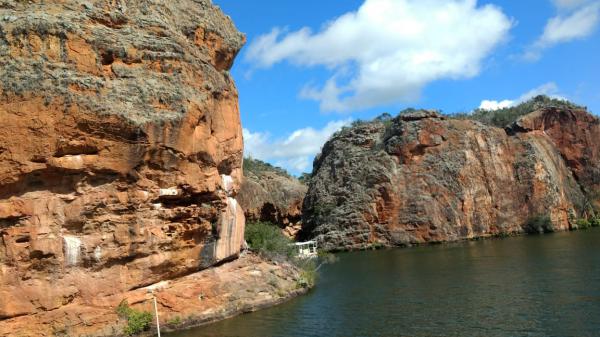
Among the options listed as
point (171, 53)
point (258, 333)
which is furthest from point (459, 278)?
point (171, 53)

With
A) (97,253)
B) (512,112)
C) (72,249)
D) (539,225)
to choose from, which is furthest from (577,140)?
(72,249)

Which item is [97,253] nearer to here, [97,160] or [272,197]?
[97,160]

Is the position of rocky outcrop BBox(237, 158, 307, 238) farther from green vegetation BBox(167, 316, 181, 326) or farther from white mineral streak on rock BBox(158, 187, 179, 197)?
green vegetation BBox(167, 316, 181, 326)

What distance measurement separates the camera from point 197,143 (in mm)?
20641

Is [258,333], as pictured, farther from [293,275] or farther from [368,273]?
[368,273]

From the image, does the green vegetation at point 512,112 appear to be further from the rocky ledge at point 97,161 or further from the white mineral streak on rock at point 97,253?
the white mineral streak on rock at point 97,253

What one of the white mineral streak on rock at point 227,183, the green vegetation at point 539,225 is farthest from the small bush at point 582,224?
the white mineral streak on rock at point 227,183

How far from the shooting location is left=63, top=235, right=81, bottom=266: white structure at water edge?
17219 millimetres

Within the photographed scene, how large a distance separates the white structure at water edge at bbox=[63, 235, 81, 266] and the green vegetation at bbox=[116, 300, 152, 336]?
7.59ft

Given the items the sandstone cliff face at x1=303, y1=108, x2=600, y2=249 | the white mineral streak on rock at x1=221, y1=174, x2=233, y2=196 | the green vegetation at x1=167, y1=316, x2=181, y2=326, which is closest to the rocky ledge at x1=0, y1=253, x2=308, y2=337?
the green vegetation at x1=167, y1=316, x2=181, y2=326

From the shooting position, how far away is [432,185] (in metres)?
60.8

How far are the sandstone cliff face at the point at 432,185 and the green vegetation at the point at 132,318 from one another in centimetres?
4085

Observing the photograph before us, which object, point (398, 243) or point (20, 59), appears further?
point (398, 243)

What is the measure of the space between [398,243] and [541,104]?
38429 mm
